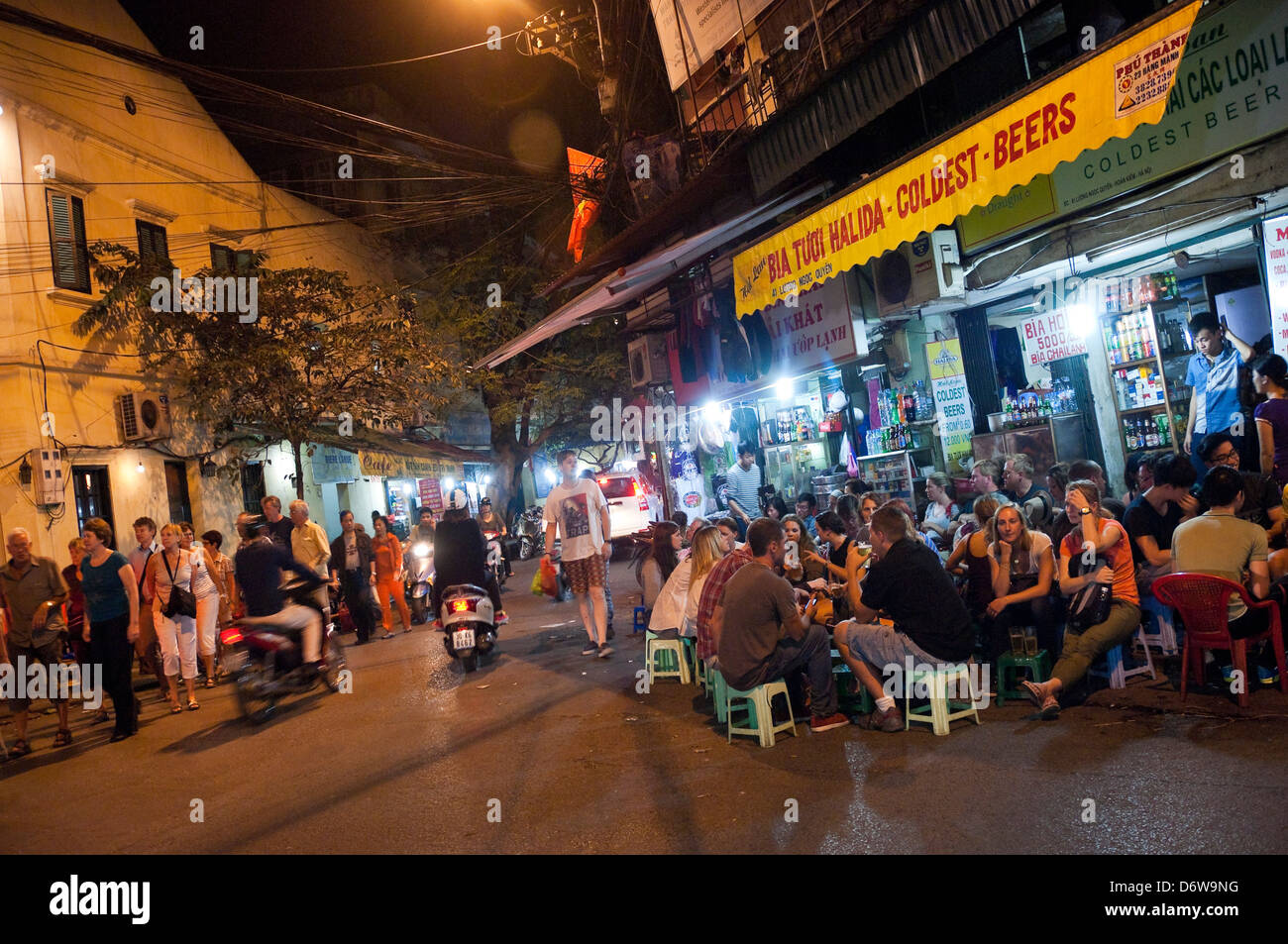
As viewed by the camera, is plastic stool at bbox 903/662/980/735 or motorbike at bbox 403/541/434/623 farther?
motorbike at bbox 403/541/434/623

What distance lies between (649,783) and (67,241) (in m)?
15.0

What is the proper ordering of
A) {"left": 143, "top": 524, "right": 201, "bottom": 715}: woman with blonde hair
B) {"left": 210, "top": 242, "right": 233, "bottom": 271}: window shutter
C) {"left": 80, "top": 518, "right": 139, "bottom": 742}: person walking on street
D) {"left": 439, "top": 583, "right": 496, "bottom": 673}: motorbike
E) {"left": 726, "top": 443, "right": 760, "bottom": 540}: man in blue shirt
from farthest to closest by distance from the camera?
{"left": 210, "top": 242, "right": 233, "bottom": 271}: window shutter
{"left": 726, "top": 443, "right": 760, "bottom": 540}: man in blue shirt
{"left": 439, "top": 583, "right": 496, "bottom": 673}: motorbike
{"left": 143, "top": 524, "right": 201, "bottom": 715}: woman with blonde hair
{"left": 80, "top": 518, "right": 139, "bottom": 742}: person walking on street

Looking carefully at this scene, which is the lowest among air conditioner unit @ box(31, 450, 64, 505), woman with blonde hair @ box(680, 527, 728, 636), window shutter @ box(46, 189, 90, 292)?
woman with blonde hair @ box(680, 527, 728, 636)

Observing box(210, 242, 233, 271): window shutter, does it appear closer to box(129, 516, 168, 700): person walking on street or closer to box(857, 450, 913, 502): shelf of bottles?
box(129, 516, 168, 700): person walking on street

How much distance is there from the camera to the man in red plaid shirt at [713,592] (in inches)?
255

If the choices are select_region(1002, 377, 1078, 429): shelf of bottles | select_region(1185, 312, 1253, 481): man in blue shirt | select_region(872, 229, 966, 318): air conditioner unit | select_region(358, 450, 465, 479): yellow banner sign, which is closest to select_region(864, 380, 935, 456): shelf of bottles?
select_region(1002, 377, 1078, 429): shelf of bottles

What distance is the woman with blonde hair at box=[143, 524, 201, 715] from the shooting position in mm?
9406

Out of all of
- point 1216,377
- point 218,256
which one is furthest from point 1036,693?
point 218,256

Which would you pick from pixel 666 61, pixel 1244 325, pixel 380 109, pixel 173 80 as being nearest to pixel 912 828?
pixel 1244 325

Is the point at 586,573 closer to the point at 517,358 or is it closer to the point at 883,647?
the point at 883,647

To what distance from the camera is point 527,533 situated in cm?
2495

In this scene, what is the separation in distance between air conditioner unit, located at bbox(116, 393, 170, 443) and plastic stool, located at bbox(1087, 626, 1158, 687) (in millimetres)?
15423

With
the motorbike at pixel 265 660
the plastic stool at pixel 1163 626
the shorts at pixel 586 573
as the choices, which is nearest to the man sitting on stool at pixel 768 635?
the plastic stool at pixel 1163 626

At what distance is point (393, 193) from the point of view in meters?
28.4
